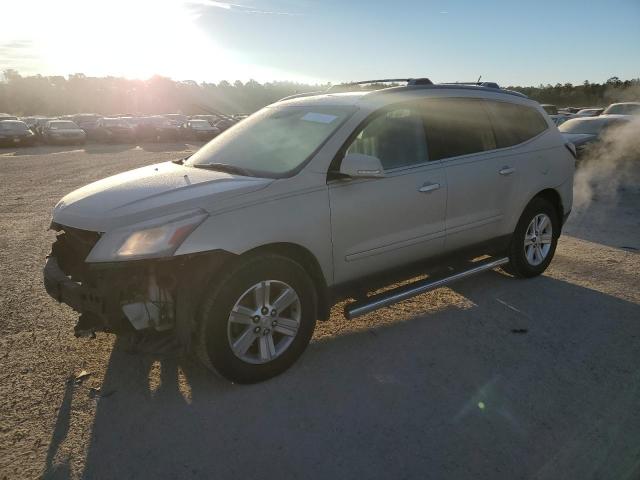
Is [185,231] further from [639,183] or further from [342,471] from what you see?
[639,183]

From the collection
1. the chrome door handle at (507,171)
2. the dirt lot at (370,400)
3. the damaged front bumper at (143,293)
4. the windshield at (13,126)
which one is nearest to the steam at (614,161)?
the chrome door handle at (507,171)

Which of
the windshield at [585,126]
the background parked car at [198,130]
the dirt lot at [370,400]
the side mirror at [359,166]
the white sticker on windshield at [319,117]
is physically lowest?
the background parked car at [198,130]

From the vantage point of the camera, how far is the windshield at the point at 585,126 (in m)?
13.0

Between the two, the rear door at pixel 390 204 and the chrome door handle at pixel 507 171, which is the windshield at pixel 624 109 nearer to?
the chrome door handle at pixel 507 171

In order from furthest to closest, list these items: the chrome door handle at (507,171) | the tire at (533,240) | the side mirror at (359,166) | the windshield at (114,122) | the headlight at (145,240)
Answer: the windshield at (114,122)
the tire at (533,240)
the chrome door handle at (507,171)
the side mirror at (359,166)
the headlight at (145,240)

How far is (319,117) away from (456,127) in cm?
124

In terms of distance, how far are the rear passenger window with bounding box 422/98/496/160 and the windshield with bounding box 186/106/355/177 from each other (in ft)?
2.60

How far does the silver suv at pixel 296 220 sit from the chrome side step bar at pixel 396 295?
1 cm

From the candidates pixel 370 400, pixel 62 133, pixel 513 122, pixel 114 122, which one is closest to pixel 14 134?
pixel 62 133

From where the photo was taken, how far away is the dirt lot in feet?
8.57

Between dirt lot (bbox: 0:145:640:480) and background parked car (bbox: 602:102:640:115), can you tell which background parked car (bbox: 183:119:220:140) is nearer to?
background parked car (bbox: 602:102:640:115)

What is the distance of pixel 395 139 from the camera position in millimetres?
4000

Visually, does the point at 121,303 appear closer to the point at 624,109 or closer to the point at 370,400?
the point at 370,400

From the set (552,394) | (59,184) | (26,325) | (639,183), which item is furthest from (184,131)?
(552,394)
